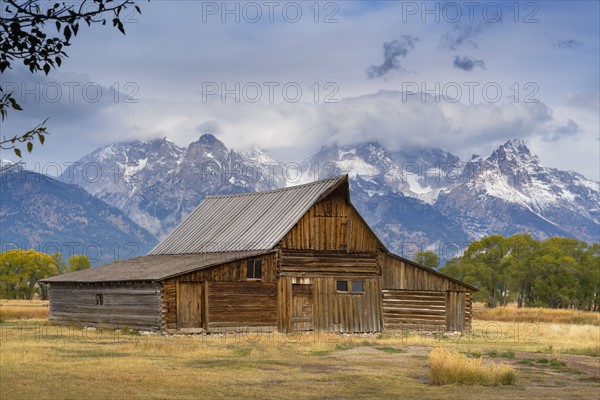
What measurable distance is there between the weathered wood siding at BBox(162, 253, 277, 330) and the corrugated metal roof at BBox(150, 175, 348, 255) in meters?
1.98

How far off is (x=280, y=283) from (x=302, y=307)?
167cm

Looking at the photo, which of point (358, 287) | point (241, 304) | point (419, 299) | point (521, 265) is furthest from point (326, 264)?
point (521, 265)

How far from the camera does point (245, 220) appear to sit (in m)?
47.5

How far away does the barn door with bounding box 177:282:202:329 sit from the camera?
38781mm

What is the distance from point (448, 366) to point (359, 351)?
977 centimetres

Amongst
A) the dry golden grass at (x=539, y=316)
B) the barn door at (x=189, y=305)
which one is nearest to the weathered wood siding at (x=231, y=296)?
the barn door at (x=189, y=305)

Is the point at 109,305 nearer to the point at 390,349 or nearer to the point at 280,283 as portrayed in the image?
the point at 280,283

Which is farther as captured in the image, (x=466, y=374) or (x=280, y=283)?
(x=280, y=283)

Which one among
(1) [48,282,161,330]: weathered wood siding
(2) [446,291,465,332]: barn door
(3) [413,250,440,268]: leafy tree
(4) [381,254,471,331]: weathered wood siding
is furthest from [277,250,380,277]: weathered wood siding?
(3) [413,250,440,268]: leafy tree

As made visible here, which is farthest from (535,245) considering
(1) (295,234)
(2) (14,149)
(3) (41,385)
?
(2) (14,149)

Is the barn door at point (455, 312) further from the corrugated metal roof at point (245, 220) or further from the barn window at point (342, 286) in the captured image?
the corrugated metal roof at point (245, 220)

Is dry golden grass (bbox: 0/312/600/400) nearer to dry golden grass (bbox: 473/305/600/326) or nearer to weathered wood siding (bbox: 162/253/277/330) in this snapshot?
weathered wood siding (bbox: 162/253/277/330)

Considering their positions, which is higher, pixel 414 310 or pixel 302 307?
pixel 302 307

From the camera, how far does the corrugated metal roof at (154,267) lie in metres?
39.5
